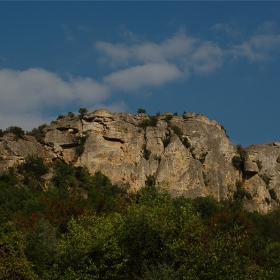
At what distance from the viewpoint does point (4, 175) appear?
64125 millimetres

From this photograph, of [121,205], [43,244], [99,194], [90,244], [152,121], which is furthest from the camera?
[152,121]

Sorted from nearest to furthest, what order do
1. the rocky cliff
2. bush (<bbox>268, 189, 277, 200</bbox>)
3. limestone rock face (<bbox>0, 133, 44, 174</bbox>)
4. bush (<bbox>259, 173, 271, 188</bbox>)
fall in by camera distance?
1. limestone rock face (<bbox>0, 133, 44, 174</bbox>)
2. the rocky cliff
3. bush (<bbox>268, 189, 277, 200</bbox>)
4. bush (<bbox>259, 173, 271, 188</bbox>)

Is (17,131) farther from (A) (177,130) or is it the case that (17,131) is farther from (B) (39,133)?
(A) (177,130)

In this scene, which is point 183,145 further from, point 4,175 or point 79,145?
point 4,175

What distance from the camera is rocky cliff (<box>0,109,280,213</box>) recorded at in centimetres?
6850

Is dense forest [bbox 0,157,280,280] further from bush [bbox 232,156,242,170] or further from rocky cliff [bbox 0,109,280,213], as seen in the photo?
bush [bbox 232,156,242,170]

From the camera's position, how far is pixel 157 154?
71125 millimetres

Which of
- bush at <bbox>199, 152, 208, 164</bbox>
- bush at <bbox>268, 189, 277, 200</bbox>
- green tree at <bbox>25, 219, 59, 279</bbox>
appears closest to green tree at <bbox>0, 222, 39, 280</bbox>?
green tree at <bbox>25, 219, 59, 279</bbox>

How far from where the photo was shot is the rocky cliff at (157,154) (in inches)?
2697

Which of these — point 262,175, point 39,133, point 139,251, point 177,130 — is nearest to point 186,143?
point 177,130

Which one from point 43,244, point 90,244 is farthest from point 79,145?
point 90,244

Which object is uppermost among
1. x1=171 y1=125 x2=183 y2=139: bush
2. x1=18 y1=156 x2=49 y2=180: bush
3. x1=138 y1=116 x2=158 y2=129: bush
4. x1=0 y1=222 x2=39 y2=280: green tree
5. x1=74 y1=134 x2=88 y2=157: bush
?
x1=138 y1=116 x2=158 y2=129: bush

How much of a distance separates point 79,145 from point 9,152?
26.7 feet

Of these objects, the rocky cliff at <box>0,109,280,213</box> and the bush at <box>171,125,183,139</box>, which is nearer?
the rocky cliff at <box>0,109,280,213</box>
